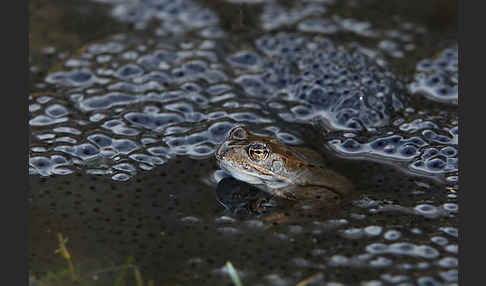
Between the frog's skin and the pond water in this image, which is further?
the frog's skin

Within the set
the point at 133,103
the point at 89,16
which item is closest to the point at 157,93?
the point at 133,103

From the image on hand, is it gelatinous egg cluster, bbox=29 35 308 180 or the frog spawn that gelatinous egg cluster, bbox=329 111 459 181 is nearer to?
the frog spawn

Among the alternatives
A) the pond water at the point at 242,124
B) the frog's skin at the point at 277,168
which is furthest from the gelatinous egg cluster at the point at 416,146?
the frog's skin at the point at 277,168

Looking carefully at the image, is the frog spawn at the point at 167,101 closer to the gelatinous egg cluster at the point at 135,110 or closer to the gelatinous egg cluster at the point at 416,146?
the gelatinous egg cluster at the point at 135,110

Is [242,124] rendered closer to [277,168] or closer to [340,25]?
[277,168]

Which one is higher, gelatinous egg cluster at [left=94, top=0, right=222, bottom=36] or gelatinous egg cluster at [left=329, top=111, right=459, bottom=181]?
gelatinous egg cluster at [left=94, top=0, right=222, bottom=36]

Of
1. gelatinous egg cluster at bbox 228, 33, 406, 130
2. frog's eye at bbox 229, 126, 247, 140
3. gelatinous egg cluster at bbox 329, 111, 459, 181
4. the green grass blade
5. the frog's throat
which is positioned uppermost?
gelatinous egg cluster at bbox 228, 33, 406, 130

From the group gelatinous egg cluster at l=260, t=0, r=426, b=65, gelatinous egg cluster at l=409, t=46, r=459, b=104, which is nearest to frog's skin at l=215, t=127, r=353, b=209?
gelatinous egg cluster at l=409, t=46, r=459, b=104

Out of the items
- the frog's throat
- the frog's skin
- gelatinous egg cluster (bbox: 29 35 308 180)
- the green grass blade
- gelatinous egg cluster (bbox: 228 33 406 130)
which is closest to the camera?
the green grass blade
